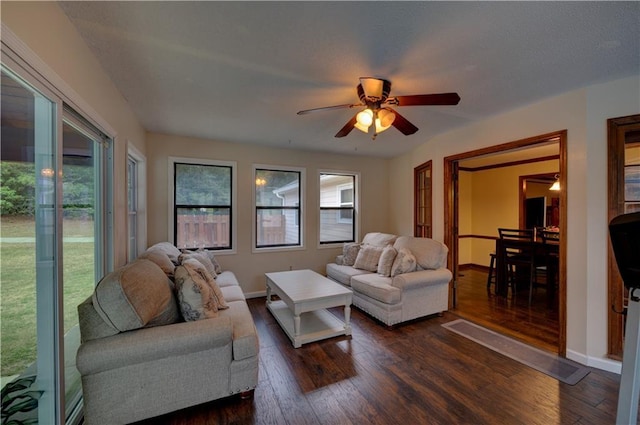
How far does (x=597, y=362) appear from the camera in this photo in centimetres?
227

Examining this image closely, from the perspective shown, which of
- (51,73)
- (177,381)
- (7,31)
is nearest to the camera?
(7,31)

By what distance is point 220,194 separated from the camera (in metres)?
4.09

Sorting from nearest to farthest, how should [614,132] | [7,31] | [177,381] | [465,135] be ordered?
1. [7,31]
2. [177,381]
3. [614,132]
4. [465,135]

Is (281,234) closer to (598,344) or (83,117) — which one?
(83,117)

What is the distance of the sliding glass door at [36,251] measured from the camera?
3.91 feet

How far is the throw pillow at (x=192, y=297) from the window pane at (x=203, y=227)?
2.04 metres

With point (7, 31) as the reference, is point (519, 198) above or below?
below

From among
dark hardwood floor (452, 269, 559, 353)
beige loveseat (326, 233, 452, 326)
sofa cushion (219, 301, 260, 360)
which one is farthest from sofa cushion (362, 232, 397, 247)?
sofa cushion (219, 301, 260, 360)

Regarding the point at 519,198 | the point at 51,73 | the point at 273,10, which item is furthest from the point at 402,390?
the point at 519,198

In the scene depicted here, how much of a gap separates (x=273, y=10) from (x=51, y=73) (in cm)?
120

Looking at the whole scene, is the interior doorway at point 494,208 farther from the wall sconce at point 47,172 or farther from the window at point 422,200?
the wall sconce at point 47,172

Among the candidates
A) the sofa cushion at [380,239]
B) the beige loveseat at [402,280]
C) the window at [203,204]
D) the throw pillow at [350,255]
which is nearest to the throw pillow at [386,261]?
the beige loveseat at [402,280]

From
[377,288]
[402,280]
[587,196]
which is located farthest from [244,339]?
[587,196]

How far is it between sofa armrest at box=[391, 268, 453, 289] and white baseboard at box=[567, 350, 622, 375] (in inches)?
50.2
